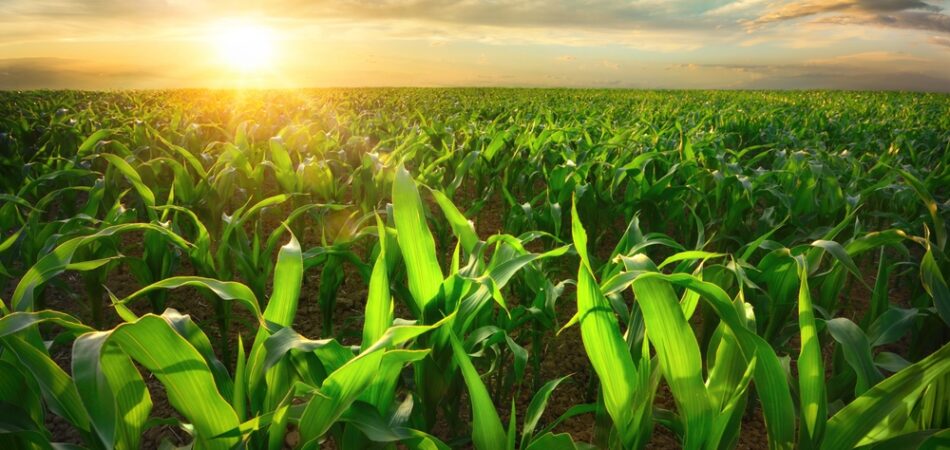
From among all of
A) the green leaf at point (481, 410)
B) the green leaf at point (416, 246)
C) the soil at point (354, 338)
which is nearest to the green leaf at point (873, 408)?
the green leaf at point (481, 410)

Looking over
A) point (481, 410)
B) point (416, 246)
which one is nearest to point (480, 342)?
point (416, 246)

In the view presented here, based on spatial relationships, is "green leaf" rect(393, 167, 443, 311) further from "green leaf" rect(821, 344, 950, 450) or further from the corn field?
"green leaf" rect(821, 344, 950, 450)

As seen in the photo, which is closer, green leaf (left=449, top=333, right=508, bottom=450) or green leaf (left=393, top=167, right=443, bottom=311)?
green leaf (left=449, top=333, right=508, bottom=450)

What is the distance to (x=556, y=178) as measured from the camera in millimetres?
3318

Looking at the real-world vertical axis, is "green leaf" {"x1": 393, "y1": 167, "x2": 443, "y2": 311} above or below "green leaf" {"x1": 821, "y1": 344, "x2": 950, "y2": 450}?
above

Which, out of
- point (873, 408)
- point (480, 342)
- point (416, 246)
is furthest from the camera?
point (480, 342)

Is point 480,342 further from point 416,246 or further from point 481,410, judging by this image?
point 481,410

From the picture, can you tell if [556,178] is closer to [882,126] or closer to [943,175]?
[943,175]

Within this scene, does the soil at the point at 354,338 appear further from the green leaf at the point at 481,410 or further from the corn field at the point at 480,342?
the green leaf at the point at 481,410

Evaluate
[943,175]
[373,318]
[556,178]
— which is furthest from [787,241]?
[373,318]

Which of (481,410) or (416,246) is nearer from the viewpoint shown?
(481,410)

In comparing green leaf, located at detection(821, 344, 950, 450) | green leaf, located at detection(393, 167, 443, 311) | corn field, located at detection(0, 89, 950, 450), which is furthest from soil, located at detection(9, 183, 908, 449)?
green leaf, located at detection(821, 344, 950, 450)

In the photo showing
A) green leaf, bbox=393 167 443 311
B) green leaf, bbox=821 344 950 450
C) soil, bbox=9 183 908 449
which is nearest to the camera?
green leaf, bbox=821 344 950 450

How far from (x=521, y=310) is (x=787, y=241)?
1681 mm
